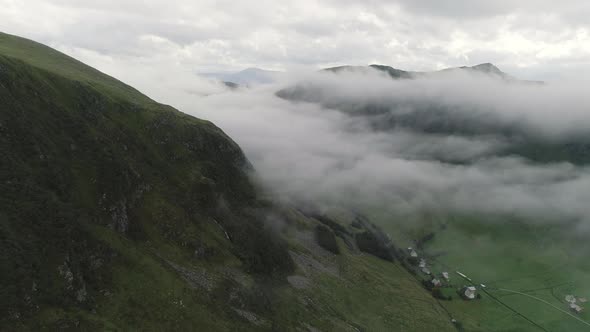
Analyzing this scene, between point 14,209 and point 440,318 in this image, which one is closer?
point 14,209

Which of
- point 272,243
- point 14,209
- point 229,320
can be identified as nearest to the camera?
point 14,209

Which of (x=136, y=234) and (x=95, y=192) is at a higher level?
(x=95, y=192)

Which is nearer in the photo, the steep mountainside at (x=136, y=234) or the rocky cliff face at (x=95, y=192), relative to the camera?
Result: the rocky cliff face at (x=95, y=192)

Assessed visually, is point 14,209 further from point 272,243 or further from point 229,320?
point 272,243

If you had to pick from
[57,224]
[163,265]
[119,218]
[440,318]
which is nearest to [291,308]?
[163,265]

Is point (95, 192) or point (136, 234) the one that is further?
point (136, 234)

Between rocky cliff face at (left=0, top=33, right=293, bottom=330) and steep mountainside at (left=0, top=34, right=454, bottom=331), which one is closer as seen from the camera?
rocky cliff face at (left=0, top=33, right=293, bottom=330)

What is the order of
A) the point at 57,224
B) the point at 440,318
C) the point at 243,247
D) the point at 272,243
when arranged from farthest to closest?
→ the point at 440,318 < the point at 272,243 < the point at 243,247 < the point at 57,224

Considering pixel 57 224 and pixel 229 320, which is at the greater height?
pixel 57 224
